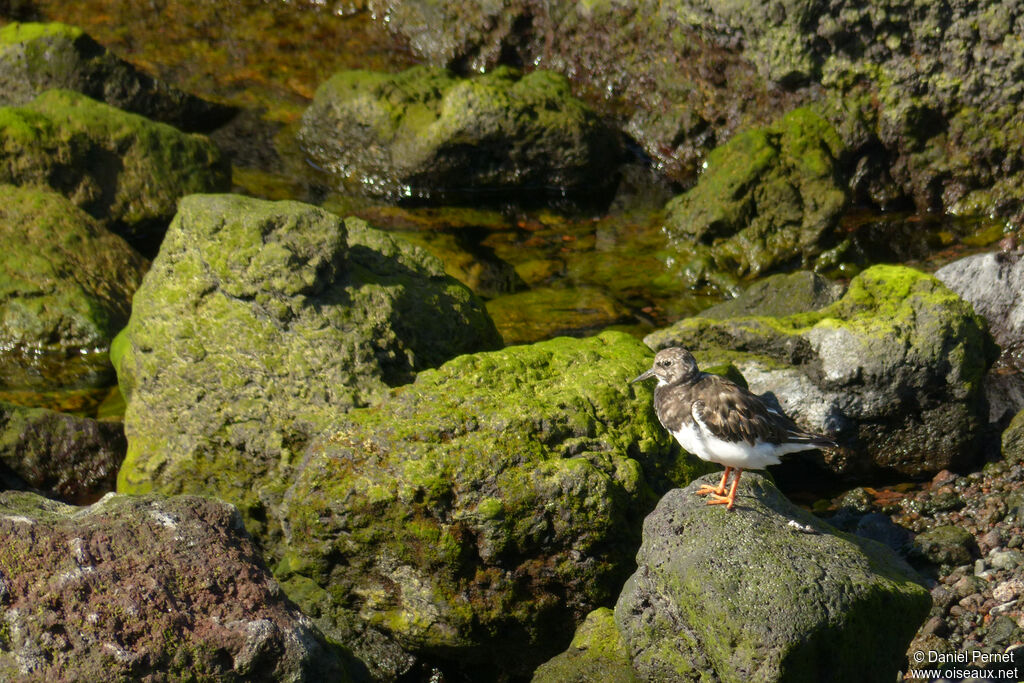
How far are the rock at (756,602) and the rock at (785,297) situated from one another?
4684mm

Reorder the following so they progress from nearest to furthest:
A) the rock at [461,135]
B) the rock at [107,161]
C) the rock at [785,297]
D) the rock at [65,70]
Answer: the rock at [785,297], the rock at [107,161], the rock at [461,135], the rock at [65,70]

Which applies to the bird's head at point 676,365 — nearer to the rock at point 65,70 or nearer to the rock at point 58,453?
the rock at point 58,453

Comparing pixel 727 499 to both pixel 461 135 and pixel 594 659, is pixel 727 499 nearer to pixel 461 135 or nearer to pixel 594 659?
pixel 594 659

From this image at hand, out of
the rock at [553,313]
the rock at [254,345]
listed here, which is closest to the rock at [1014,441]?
the rock at [553,313]

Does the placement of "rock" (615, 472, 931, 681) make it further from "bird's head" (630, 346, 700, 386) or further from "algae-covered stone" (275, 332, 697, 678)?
"bird's head" (630, 346, 700, 386)

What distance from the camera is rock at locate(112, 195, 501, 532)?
327 inches

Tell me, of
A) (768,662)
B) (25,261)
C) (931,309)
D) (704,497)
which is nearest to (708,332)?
(931,309)

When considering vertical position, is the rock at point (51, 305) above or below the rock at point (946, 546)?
below

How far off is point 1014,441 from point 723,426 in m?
4.02

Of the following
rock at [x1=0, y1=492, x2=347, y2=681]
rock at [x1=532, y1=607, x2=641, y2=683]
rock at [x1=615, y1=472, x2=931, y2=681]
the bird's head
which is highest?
the bird's head

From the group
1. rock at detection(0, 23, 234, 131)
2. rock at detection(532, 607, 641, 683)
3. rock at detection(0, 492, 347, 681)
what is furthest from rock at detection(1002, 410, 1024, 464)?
rock at detection(0, 23, 234, 131)

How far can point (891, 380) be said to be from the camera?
920 cm

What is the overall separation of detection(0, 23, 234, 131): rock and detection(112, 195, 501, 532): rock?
26.8 feet

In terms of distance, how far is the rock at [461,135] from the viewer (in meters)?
14.7
